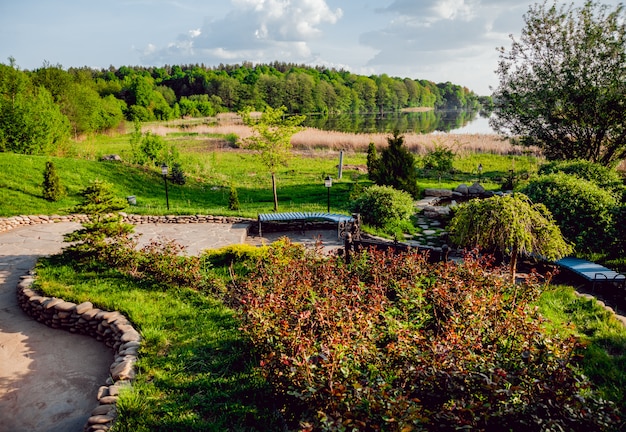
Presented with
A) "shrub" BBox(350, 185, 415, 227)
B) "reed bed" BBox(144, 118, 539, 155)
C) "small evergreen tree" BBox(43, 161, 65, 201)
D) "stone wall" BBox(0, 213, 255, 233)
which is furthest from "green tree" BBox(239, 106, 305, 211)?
"reed bed" BBox(144, 118, 539, 155)

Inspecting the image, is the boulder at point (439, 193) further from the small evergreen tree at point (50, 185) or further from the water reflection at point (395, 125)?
the water reflection at point (395, 125)

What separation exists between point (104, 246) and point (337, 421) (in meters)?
6.66

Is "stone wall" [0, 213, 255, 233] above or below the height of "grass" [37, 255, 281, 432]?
above

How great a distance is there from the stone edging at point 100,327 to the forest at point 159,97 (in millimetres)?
10141

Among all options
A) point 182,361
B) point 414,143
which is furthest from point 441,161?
point 182,361

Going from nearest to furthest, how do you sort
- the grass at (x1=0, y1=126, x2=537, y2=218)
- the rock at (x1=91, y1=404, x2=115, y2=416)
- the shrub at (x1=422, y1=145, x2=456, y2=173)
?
the rock at (x1=91, y1=404, x2=115, y2=416) < the grass at (x1=0, y1=126, x2=537, y2=218) < the shrub at (x1=422, y1=145, x2=456, y2=173)

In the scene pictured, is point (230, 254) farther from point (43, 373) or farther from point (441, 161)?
point (441, 161)

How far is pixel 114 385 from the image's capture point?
4605mm

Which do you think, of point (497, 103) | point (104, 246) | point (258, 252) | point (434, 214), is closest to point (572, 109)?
point (497, 103)

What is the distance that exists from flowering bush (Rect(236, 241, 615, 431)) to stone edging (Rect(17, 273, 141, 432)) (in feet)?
4.91

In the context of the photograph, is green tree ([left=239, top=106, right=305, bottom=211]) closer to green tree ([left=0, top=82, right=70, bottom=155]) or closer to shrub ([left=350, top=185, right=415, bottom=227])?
shrub ([left=350, top=185, right=415, bottom=227])

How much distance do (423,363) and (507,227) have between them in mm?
3538

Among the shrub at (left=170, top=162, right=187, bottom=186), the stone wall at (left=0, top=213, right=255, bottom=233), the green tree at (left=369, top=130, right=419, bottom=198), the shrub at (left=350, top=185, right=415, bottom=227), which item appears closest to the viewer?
the shrub at (left=350, top=185, right=415, bottom=227)

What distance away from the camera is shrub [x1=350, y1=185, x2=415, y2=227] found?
11422 mm
